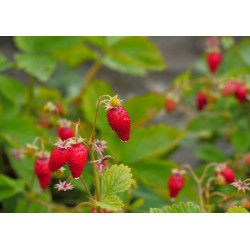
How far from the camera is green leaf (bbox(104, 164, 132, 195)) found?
61cm

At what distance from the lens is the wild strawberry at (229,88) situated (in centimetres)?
128

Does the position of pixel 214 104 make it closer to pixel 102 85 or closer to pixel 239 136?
pixel 239 136

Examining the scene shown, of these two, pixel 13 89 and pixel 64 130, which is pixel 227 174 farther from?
pixel 13 89

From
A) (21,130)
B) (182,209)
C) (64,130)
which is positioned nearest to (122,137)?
(182,209)

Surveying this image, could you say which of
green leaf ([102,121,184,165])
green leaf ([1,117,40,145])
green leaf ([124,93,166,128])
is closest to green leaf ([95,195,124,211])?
green leaf ([102,121,184,165])

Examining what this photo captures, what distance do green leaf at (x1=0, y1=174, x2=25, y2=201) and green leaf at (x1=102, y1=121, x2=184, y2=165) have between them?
0.25 m

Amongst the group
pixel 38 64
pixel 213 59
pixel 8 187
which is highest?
pixel 213 59

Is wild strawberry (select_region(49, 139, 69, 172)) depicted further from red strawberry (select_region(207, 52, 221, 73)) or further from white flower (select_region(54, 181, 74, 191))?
red strawberry (select_region(207, 52, 221, 73))

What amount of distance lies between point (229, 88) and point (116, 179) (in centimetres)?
78

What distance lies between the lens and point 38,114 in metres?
1.54

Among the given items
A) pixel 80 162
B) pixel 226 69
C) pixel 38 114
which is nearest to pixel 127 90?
pixel 226 69

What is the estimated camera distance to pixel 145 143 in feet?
3.86

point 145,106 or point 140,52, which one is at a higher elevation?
point 140,52

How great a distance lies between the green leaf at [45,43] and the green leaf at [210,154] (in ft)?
1.95
